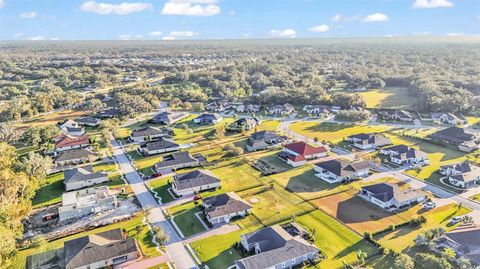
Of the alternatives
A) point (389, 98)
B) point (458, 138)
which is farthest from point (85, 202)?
point (389, 98)

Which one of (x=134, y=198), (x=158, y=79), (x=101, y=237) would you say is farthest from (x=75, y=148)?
(x=158, y=79)

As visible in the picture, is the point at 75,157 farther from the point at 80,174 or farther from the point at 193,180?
the point at 193,180

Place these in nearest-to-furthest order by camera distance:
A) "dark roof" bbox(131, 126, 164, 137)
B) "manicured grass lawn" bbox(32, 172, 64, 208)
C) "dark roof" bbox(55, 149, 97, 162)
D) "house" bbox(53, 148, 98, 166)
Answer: "manicured grass lawn" bbox(32, 172, 64, 208)
"house" bbox(53, 148, 98, 166)
"dark roof" bbox(55, 149, 97, 162)
"dark roof" bbox(131, 126, 164, 137)

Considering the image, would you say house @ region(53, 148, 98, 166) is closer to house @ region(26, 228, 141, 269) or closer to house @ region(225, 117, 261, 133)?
house @ region(26, 228, 141, 269)

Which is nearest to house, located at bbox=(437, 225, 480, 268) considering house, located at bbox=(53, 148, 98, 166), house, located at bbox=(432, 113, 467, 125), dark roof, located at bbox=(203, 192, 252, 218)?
dark roof, located at bbox=(203, 192, 252, 218)

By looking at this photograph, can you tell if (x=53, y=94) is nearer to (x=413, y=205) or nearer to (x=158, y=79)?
(x=158, y=79)

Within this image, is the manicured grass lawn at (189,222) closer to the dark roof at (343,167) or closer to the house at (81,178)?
the house at (81,178)
